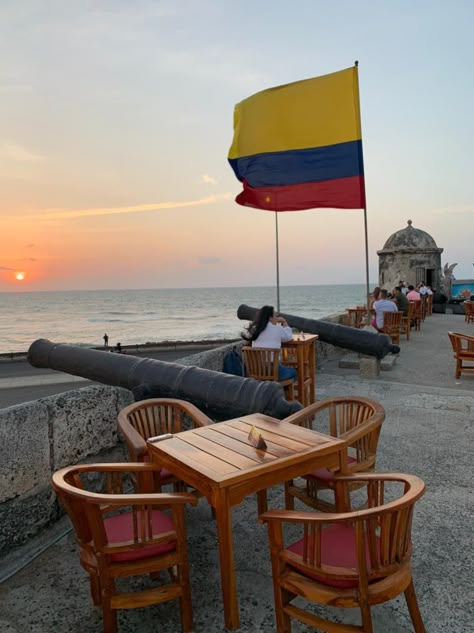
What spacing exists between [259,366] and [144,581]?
3353 mm

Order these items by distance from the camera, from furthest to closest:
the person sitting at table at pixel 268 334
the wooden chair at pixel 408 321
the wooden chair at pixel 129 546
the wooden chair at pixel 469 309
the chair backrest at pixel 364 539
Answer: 1. the wooden chair at pixel 469 309
2. the wooden chair at pixel 408 321
3. the person sitting at table at pixel 268 334
4. the wooden chair at pixel 129 546
5. the chair backrest at pixel 364 539

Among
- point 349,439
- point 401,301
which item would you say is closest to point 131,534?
point 349,439

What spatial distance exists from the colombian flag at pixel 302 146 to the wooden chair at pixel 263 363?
3.31 meters

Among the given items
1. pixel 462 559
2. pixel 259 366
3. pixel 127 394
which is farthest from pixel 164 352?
pixel 462 559

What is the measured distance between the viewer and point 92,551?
225 cm

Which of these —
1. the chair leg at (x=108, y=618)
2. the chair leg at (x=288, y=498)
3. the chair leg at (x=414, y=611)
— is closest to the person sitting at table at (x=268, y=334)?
the chair leg at (x=288, y=498)

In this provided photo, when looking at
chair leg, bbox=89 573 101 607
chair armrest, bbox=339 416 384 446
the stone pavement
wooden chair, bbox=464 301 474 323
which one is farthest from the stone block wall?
wooden chair, bbox=464 301 474 323

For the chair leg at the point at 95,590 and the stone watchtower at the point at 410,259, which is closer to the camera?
the chair leg at the point at 95,590

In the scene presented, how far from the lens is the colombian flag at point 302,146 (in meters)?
7.73

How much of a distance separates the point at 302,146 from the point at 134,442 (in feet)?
21.7

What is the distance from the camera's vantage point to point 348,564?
6.98 feet

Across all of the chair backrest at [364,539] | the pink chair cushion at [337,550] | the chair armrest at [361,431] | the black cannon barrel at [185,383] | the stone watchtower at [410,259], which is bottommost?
the pink chair cushion at [337,550]

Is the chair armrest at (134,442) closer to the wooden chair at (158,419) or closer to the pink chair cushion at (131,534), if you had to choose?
the wooden chair at (158,419)

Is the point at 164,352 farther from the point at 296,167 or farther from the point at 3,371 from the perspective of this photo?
the point at 296,167
